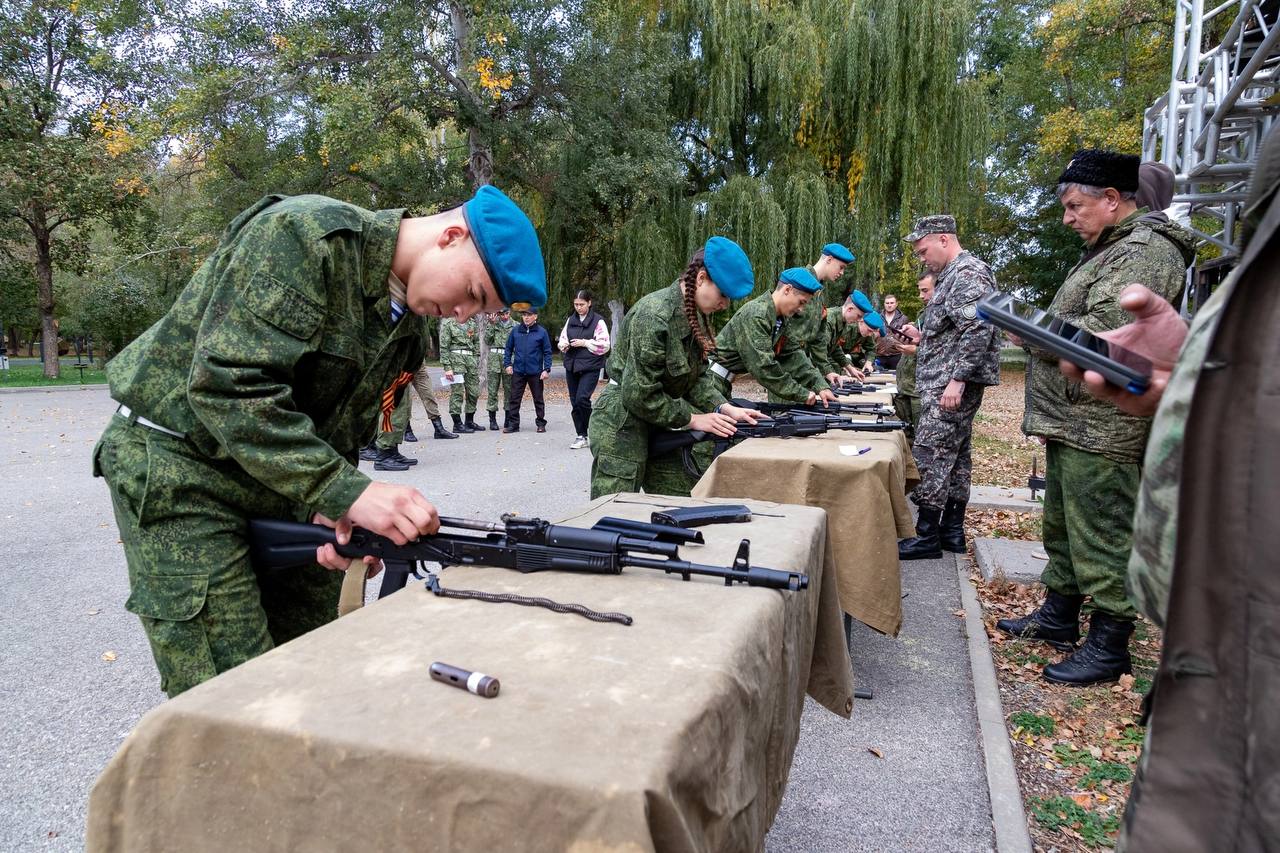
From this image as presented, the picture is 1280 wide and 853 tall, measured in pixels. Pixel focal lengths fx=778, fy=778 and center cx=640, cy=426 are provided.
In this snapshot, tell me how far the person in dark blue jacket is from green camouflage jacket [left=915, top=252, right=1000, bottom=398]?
7.10 meters

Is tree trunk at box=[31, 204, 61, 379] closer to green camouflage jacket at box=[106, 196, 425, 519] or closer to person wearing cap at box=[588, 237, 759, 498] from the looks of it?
person wearing cap at box=[588, 237, 759, 498]

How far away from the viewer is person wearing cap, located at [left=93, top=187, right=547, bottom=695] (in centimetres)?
169

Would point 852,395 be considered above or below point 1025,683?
above

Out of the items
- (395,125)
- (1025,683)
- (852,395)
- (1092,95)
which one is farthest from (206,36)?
(1092,95)

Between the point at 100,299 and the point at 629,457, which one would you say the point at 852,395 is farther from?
the point at 100,299

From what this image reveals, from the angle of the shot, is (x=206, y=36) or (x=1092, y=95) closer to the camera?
(x=206, y=36)

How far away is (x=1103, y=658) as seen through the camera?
→ 3.55 m

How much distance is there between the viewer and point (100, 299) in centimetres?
2841

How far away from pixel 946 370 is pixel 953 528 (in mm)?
1400

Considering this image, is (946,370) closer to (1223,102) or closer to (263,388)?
(1223,102)

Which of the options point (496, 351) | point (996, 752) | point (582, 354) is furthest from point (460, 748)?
point (496, 351)

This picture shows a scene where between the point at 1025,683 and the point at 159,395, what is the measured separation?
12.1ft

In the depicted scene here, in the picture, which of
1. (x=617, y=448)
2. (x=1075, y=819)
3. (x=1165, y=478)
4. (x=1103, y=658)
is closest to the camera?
(x=1165, y=478)

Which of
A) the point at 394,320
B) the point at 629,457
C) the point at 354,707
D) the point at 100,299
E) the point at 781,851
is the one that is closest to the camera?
the point at 354,707
